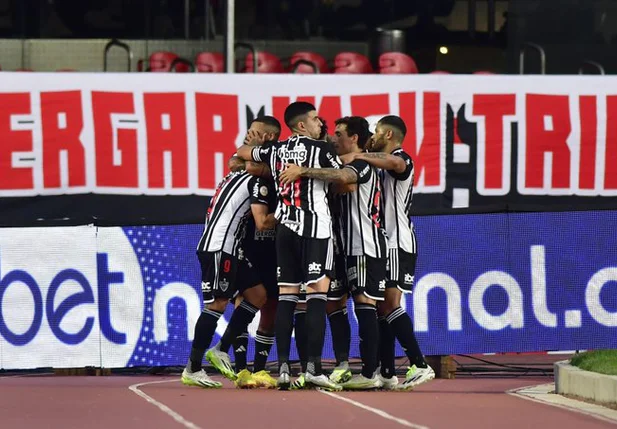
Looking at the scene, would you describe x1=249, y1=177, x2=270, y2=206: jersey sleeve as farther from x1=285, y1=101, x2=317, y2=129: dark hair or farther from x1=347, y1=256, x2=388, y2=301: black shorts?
x1=347, y1=256, x2=388, y2=301: black shorts

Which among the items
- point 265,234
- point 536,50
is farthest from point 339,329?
point 536,50

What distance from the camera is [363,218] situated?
11828 millimetres

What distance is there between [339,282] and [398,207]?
2.38 ft

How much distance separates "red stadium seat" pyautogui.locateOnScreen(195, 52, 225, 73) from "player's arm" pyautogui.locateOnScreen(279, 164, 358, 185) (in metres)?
8.75

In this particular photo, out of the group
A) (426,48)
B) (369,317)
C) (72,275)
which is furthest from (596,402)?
(426,48)

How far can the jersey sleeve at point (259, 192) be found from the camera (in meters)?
11.9

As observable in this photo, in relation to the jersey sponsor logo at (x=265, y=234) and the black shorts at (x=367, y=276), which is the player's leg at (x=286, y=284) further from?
the jersey sponsor logo at (x=265, y=234)

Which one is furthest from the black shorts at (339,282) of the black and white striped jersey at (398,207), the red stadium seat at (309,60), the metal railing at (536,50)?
the metal railing at (536,50)

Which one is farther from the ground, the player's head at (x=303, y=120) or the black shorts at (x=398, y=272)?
the player's head at (x=303, y=120)

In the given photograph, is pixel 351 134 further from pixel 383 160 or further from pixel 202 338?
pixel 202 338

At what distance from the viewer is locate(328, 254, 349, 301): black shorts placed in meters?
12.0

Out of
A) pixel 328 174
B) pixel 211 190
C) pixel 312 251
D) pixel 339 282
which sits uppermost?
pixel 328 174

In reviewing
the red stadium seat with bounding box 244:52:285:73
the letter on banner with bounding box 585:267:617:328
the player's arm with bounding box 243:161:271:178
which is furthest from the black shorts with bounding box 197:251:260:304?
the red stadium seat with bounding box 244:52:285:73

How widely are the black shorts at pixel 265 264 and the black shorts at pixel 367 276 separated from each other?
2.63 ft
